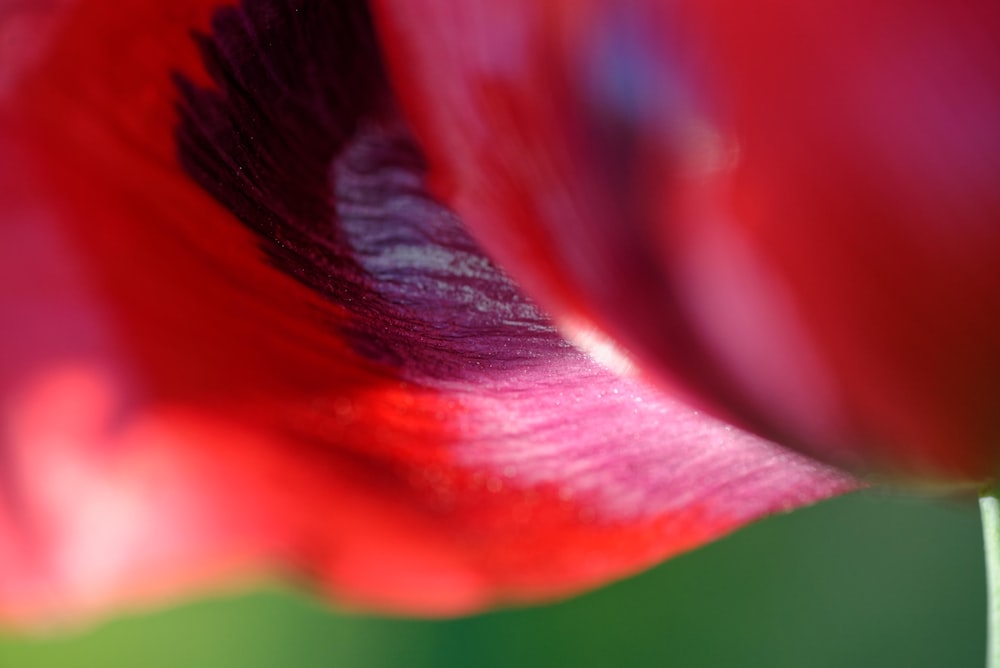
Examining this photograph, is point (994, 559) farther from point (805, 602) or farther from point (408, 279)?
point (805, 602)

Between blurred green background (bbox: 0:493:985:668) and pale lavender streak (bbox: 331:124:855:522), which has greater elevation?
blurred green background (bbox: 0:493:985:668)

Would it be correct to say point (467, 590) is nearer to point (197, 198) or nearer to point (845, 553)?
point (197, 198)

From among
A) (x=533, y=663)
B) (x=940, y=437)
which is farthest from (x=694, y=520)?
(x=533, y=663)

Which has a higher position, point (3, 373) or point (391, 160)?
point (391, 160)

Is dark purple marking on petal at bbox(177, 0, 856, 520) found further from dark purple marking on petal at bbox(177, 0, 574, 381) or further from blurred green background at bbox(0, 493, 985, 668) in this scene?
blurred green background at bbox(0, 493, 985, 668)

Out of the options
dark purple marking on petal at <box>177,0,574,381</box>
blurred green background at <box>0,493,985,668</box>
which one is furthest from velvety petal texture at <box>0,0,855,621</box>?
blurred green background at <box>0,493,985,668</box>

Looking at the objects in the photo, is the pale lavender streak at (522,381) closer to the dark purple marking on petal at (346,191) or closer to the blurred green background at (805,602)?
the dark purple marking on petal at (346,191)

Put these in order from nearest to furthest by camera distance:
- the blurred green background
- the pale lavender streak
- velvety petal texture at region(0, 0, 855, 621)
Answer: velvety petal texture at region(0, 0, 855, 621), the pale lavender streak, the blurred green background
